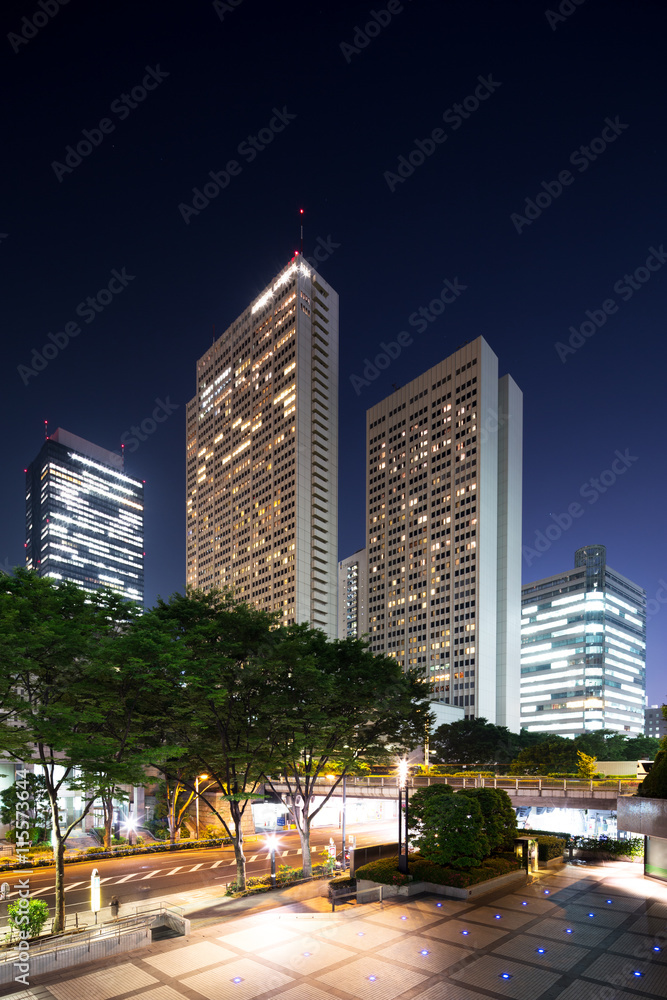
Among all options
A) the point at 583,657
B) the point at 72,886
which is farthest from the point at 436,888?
the point at 583,657

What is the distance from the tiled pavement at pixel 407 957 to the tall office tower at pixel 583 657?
16754cm

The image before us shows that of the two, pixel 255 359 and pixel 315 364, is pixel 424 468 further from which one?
pixel 255 359

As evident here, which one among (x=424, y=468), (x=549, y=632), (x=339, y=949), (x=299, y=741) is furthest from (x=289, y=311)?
(x=339, y=949)

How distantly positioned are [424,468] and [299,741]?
128 m

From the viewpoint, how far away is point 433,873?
27.0 meters

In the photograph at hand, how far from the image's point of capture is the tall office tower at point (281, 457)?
149125 millimetres

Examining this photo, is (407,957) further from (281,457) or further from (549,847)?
(281,457)

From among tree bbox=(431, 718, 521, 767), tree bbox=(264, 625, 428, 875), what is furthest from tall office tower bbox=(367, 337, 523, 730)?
tree bbox=(264, 625, 428, 875)

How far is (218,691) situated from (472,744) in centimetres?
7631

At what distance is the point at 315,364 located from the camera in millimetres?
156000

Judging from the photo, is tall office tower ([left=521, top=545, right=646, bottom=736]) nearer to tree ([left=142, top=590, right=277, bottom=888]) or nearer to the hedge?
the hedge

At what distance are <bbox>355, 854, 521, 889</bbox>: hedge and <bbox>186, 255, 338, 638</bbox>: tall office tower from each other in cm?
10844

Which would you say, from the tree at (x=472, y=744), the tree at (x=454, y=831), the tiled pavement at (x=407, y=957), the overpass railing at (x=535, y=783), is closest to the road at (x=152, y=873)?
the overpass railing at (x=535, y=783)

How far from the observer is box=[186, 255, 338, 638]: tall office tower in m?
149
